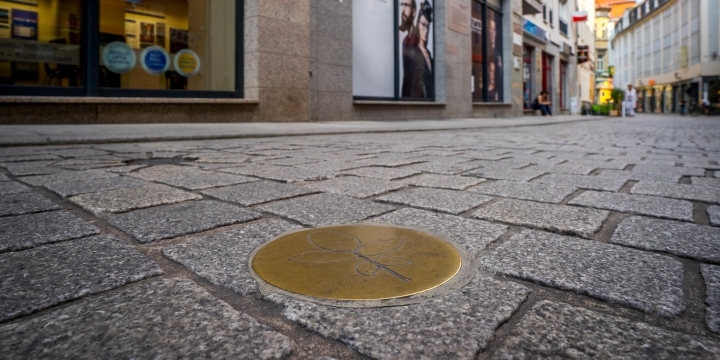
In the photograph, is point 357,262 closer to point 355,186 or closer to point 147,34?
point 355,186

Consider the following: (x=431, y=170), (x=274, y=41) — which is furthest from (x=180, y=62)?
(x=431, y=170)

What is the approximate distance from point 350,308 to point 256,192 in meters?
1.59

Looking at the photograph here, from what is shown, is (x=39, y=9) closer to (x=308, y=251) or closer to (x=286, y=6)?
(x=286, y=6)

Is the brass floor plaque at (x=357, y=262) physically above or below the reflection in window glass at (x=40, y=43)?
below

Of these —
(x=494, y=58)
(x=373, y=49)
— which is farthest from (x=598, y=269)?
(x=494, y=58)

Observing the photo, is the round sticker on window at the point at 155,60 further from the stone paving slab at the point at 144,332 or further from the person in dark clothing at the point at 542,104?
the person in dark clothing at the point at 542,104

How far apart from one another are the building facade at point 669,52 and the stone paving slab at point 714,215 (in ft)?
135

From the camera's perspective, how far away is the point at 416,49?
47.4ft

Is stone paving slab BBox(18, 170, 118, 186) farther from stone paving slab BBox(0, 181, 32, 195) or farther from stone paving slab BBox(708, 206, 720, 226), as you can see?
stone paving slab BBox(708, 206, 720, 226)

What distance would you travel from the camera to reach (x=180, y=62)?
29.6 feet

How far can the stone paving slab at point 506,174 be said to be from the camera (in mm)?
3316

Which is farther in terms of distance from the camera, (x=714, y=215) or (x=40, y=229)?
(x=714, y=215)

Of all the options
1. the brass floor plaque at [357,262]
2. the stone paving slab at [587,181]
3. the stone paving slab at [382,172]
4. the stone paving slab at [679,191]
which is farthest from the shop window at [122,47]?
the stone paving slab at [679,191]

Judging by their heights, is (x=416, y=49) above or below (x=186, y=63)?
above
